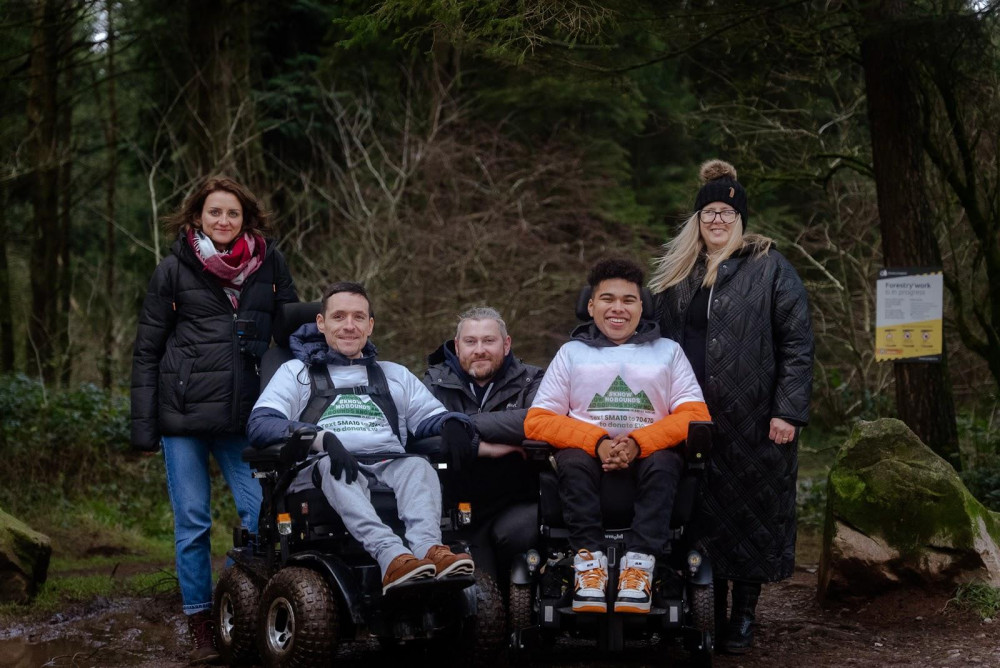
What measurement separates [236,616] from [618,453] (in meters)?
1.71

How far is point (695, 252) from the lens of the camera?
532 cm

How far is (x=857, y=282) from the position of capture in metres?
13.7

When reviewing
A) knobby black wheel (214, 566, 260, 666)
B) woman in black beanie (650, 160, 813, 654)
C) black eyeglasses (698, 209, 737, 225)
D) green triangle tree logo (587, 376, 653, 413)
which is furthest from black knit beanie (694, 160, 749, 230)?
knobby black wheel (214, 566, 260, 666)

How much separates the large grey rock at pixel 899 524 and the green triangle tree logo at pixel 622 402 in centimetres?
164

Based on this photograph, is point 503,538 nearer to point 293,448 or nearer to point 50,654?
point 293,448

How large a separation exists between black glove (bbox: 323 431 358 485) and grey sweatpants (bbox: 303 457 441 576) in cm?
5

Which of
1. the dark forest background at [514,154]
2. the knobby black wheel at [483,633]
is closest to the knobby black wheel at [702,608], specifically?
the knobby black wheel at [483,633]

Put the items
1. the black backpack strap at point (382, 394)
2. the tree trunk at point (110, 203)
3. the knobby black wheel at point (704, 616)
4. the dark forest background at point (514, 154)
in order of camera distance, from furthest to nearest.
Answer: the tree trunk at point (110, 203)
the dark forest background at point (514, 154)
the black backpack strap at point (382, 394)
the knobby black wheel at point (704, 616)

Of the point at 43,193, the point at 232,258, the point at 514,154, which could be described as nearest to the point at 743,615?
the point at 232,258

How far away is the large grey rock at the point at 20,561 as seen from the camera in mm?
6387

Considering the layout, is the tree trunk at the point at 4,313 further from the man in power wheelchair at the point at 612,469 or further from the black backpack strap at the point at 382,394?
the man in power wheelchair at the point at 612,469

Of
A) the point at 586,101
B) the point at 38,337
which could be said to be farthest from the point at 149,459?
the point at 586,101

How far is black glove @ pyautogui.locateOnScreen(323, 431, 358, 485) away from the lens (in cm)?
433

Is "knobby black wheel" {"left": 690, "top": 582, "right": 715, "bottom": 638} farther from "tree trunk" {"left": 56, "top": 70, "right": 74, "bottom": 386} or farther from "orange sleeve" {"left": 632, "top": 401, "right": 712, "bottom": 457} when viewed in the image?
"tree trunk" {"left": 56, "top": 70, "right": 74, "bottom": 386}
